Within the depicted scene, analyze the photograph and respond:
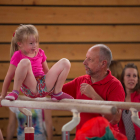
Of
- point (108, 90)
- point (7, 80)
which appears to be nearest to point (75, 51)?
point (108, 90)

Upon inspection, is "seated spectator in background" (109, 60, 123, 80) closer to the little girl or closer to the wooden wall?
the wooden wall

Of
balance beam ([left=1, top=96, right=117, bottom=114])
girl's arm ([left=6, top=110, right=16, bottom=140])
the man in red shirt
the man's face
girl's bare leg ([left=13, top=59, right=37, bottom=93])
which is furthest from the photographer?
girl's arm ([left=6, top=110, right=16, bottom=140])

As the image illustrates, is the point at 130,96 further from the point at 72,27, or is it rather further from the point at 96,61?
the point at 72,27

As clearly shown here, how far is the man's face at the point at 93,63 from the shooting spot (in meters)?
2.16

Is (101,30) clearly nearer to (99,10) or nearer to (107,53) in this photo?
(99,10)

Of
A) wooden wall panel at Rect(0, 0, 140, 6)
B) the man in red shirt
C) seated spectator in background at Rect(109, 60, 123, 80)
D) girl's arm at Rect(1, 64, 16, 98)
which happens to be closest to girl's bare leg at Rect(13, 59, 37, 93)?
girl's arm at Rect(1, 64, 16, 98)

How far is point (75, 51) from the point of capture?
399 centimetres

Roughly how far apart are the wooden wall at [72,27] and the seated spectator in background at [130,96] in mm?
827

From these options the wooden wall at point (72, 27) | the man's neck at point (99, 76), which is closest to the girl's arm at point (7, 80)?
the man's neck at point (99, 76)

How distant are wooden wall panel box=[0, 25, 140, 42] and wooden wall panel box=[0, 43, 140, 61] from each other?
95 mm

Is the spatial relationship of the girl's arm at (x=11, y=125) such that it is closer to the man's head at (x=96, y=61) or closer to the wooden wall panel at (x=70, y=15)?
the wooden wall panel at (x=70, y=15)

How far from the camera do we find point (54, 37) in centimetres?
395

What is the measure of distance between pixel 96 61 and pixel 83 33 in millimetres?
1896

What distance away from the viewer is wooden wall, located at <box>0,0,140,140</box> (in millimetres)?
3906
